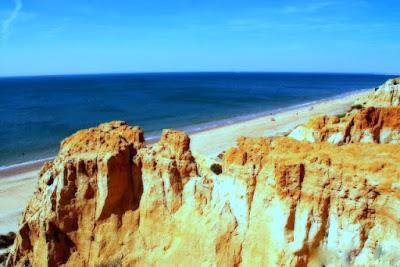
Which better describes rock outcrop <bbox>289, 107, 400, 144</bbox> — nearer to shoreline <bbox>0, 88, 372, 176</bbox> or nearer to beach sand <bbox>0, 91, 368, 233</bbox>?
beach sand <bbox>0, 91, 368, 233</bbox>

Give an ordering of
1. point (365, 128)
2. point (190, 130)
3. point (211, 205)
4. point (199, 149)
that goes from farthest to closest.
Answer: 1. point (190, 130)
2. point (199, 149)
3. point (365, 128)
4. point (211, 205)

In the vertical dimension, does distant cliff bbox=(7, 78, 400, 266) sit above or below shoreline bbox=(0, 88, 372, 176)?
above

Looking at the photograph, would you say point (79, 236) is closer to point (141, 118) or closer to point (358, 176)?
point (358, 176)

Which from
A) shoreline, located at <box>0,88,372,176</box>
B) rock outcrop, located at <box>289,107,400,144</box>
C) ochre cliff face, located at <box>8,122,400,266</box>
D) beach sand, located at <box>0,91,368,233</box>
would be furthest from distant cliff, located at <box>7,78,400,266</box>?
shoreline, located at <box>0,88,372,176</box>

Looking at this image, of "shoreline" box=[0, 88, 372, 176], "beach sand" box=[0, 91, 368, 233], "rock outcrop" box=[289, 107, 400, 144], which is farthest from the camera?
"shoreline" box=[0, 88, 372, 176]

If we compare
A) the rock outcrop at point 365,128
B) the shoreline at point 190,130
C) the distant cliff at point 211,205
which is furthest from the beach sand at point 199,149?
the rock outcrop at point 365,128

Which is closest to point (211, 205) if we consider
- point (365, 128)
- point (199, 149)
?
point (365, 128)

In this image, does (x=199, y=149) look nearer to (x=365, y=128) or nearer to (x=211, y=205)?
(x=365, y=128)
